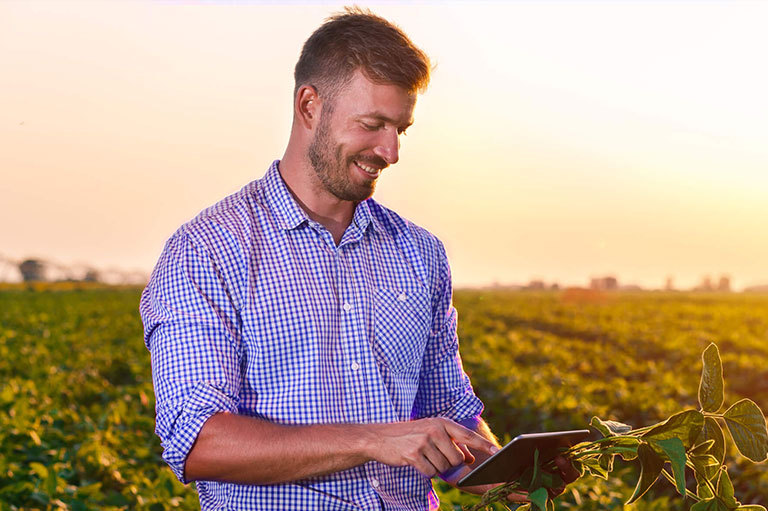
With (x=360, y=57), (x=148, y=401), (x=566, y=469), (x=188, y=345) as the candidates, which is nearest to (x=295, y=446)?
(x=188, y=345)

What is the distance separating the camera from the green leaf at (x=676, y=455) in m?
1.73

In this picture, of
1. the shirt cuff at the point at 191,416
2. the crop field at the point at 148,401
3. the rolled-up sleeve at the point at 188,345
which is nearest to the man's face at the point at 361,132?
the rolled-up sleeve at the point at 188,345

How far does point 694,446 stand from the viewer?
1.88 meters

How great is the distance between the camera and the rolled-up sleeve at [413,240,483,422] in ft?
9.11

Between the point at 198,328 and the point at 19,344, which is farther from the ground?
the point at 198,328

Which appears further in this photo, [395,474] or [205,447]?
[395,474]

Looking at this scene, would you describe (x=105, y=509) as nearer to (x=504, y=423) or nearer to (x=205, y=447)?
(x=205, y=447)

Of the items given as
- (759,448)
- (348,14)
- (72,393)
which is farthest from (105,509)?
(72,393)

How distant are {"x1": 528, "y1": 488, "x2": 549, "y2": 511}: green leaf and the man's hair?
1256 millimetres

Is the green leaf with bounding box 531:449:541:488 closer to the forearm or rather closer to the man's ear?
the forearm

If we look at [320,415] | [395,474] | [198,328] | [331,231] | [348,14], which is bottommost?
[395,474]

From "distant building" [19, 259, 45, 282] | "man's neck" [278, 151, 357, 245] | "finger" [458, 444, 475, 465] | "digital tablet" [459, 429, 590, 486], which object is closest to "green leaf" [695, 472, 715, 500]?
"digital tablet" [459, 429, 590, 486]

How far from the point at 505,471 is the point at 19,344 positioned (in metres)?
12.8

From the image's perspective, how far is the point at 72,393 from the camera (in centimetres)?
822
